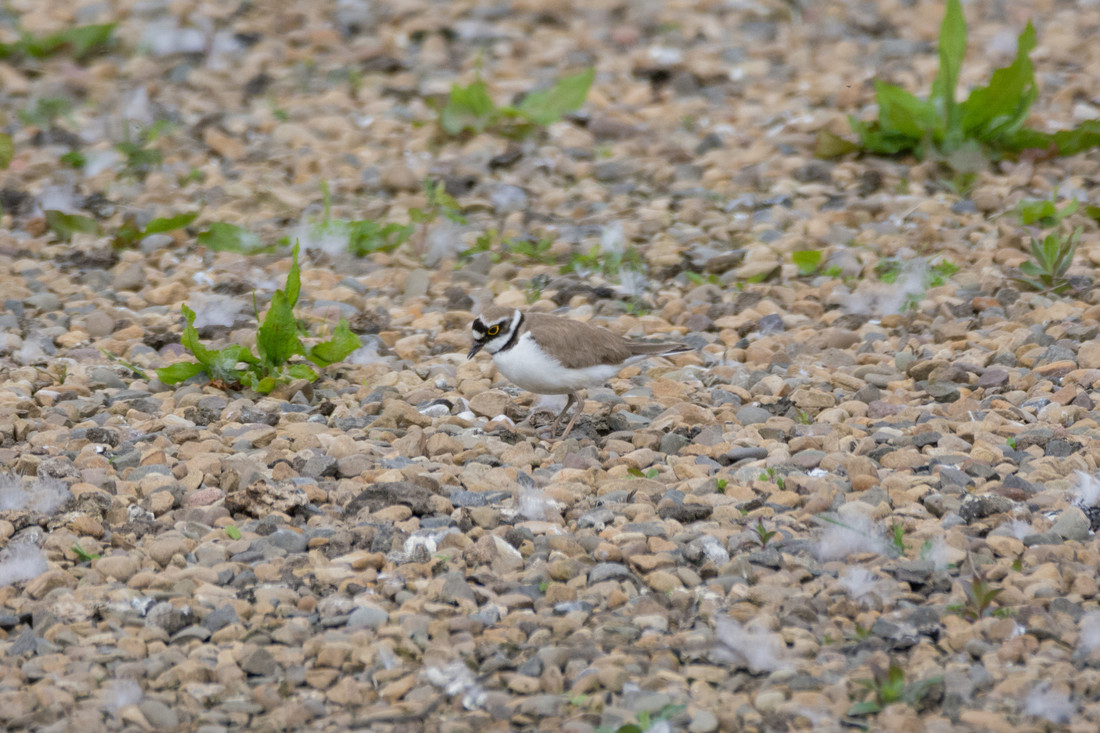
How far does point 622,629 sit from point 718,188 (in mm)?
4944

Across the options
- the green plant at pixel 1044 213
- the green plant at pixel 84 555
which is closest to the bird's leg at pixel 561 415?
the green plant at pixel 84 555

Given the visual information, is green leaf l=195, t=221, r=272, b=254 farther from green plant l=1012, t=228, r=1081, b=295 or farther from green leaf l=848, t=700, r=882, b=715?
green leaf l=848, t=700, r=882, b=715

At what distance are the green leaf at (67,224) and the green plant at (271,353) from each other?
2.22 m

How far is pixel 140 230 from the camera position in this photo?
790 centimetres

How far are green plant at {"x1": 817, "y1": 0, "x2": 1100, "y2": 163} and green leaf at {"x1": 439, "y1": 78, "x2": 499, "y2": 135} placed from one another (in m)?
2.54

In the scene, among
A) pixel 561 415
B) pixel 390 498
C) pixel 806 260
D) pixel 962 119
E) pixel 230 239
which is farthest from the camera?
pixel 962 119

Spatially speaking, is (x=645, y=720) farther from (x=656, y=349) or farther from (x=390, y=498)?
(x=656, y=349)

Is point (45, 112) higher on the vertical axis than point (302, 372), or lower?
lower

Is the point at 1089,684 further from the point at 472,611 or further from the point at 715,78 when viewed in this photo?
the point at 715,78

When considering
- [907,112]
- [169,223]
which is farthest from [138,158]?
[907,112]

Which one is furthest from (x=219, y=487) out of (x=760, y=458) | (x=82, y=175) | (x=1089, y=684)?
(x=82, y=175)

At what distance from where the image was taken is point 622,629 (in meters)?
4.06

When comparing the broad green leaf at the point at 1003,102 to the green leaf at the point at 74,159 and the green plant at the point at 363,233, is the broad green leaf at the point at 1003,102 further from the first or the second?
the green leaf at the point at 74,159

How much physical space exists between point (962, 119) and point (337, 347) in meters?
4.68
